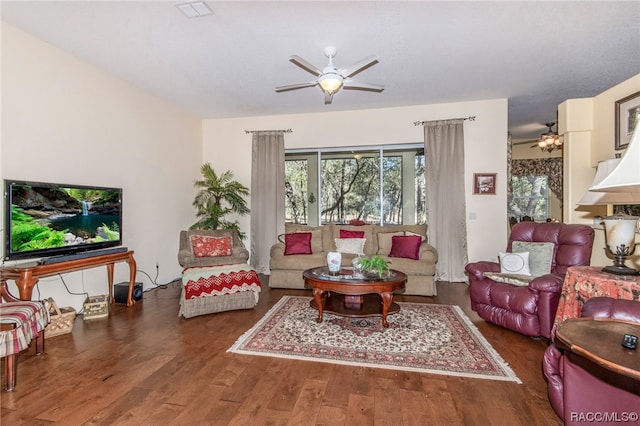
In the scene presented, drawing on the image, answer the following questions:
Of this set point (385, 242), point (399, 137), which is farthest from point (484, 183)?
point (385, 242)

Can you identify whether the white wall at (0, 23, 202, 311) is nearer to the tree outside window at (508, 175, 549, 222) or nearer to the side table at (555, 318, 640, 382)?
the side table at (555, 318, 640, 382)

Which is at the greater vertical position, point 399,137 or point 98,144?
point 399,137

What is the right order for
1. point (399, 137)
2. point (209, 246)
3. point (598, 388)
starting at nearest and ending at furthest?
point (598, 388), point (209, 246), point (399, 137)

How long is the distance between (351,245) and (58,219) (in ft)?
11.6

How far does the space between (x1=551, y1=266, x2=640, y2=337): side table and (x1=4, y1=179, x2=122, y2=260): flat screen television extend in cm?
422

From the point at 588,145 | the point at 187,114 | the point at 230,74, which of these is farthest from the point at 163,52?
the point at 588,145

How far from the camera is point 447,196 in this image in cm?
515

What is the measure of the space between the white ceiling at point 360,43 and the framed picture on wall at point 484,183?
126 cm

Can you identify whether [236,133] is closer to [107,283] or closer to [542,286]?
[107,283]

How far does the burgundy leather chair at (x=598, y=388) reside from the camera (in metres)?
1.42

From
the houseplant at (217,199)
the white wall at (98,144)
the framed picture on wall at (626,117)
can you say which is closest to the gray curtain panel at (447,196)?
the framed picture on wall at (626,117)

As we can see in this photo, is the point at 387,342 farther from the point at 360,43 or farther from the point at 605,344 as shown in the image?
the point at 360,43

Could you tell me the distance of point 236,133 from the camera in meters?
5.99

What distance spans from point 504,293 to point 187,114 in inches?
216
